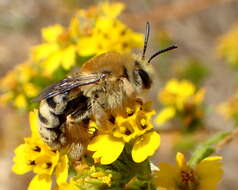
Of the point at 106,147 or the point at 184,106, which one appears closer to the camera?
the point at 106,147

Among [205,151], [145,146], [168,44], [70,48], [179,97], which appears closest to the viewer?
[145,146]

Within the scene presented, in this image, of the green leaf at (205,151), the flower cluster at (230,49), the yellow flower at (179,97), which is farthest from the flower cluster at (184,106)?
the flower cluster at (230,49)

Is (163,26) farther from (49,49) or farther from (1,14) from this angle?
(49,49)

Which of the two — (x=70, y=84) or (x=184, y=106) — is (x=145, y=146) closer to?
(x=70, y=84)

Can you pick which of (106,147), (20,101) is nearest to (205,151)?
(106,147)

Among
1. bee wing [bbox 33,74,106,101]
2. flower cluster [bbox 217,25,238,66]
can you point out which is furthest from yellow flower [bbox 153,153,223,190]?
flower cluster [bbox 217,25,238,66]

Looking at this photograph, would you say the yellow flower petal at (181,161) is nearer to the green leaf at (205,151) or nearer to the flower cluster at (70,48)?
the green leaf at (205,151)

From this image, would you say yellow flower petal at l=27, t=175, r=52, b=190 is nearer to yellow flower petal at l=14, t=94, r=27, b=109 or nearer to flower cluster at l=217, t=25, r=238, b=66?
yellow flower petal at l=14, t=94, r=27, b=109

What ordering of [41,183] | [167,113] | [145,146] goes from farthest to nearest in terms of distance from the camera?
[167,113]
[41,183]
[145,146]
